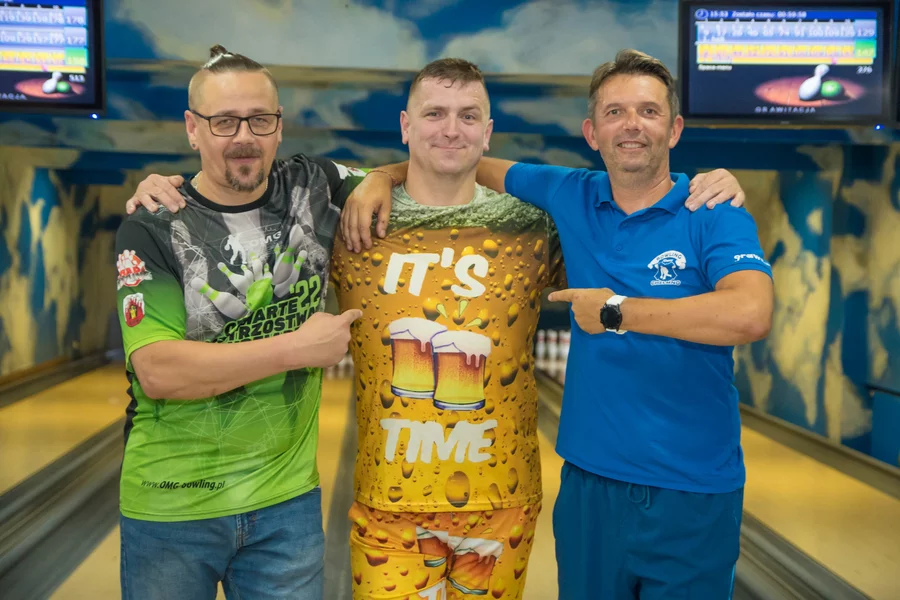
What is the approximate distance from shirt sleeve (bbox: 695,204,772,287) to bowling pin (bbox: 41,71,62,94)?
4244mm

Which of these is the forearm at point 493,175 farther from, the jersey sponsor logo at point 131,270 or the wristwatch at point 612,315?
the jersey sponsor logo at point 131,270

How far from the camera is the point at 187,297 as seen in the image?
5.76ft

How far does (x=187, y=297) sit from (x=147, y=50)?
170 inches

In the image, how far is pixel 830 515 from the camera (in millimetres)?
4539

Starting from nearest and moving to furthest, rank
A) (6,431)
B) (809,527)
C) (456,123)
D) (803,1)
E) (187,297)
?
1. (187,297)
2. (456,123)
3. (809,527)
4. (803,1)
5. (6,431)

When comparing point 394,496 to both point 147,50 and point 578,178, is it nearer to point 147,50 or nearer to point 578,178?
point 578,178

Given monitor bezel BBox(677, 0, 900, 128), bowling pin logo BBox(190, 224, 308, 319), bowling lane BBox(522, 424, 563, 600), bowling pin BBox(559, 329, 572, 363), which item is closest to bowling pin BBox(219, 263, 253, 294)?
bowling pin logo BBox(190, 224, 308, 319)

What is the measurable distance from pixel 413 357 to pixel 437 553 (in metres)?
0.46

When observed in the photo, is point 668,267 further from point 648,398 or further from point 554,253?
point 554,253

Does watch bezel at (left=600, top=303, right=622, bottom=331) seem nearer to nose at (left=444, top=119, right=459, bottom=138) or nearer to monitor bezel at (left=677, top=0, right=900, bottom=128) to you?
nose at (left=444, top=119, right=459, bottom=138)

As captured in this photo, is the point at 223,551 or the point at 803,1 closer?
the point at 223,551

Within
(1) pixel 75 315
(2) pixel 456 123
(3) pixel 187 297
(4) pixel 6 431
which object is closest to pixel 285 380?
(3) pixel 187 297

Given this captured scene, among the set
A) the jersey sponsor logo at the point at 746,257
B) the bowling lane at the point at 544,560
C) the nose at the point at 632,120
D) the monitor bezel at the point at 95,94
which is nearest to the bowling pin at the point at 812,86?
the bowling lane at the point at 544,560

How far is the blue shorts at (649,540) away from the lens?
1.80 metres
